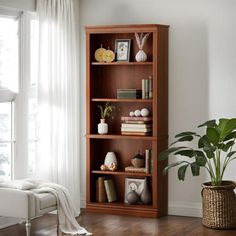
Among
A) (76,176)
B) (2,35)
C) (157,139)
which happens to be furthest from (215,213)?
(2,35)

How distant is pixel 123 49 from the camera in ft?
24.6

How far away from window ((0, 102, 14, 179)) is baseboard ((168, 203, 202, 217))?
180 centimetres

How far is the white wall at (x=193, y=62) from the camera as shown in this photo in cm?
714

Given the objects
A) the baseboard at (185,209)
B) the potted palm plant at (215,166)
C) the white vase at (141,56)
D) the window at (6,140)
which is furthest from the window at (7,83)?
the baseboard at (185,209)

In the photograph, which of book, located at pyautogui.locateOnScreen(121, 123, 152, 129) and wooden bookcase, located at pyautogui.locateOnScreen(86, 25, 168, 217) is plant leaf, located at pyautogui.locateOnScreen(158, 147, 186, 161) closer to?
wooden bookcase, located at pyautogui.locateOnScreen(86, 25, 168, 217)

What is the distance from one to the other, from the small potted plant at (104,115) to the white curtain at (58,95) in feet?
0.92

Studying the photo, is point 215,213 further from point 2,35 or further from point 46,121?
point 2,35

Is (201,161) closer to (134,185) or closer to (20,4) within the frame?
(134,185)

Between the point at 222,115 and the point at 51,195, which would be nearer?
the point at 51,195

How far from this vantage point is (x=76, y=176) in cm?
758

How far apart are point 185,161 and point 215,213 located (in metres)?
0.59

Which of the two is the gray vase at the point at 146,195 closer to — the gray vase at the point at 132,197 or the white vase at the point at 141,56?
the gray vase at the point at 132,197

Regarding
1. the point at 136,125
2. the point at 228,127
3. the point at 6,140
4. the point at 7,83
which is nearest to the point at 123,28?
the point at 136,125

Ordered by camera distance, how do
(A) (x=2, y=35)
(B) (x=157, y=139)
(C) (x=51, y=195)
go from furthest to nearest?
(B) (x=157, y=139) → (A) (x=2, y=35) → (C) (x=51, y=195)
